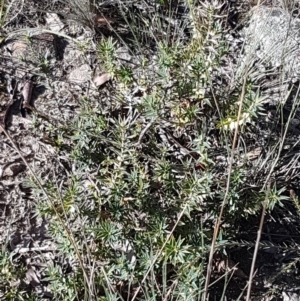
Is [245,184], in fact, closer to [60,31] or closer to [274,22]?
[274,22]

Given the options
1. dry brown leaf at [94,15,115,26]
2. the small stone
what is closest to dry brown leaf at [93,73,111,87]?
the small stone

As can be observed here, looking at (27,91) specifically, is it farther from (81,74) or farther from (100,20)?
(100,20)

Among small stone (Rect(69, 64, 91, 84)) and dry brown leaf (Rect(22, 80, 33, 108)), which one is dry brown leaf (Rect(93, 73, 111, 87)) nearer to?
small stone (Rect(69, 64, 91, 84))

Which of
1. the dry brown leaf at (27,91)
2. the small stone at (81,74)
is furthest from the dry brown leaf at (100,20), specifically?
the dry brown leaf at (27,91)

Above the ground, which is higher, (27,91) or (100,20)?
(100,20)

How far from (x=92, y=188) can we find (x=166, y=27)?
93 cm

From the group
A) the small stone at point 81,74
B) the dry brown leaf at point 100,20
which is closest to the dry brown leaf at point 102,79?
the small stone at point 81,74

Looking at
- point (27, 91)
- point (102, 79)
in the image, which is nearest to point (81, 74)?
point (102, 79)

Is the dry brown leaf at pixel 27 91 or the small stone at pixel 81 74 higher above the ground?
the small stone at pixel 81 74

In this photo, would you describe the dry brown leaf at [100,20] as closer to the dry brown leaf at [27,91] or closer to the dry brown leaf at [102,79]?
the dry brown leaf at [102,79]

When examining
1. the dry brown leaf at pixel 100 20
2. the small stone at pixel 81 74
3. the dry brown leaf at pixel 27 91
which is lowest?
the dry brown leaf at pixel 27 91

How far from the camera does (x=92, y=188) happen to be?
2.40 meters

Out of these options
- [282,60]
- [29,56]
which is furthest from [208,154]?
[29,56]

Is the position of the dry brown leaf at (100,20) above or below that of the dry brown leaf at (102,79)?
above
